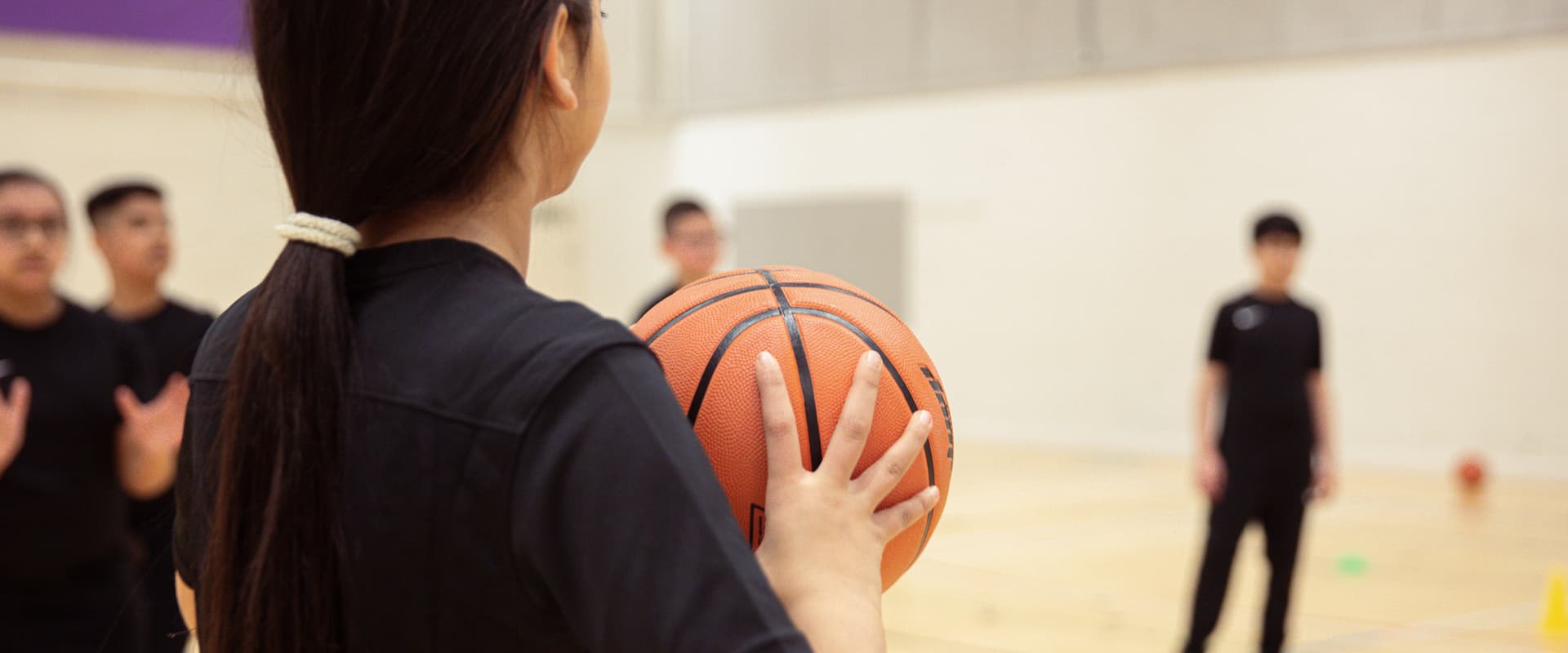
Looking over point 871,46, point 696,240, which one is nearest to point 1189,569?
point 696,240

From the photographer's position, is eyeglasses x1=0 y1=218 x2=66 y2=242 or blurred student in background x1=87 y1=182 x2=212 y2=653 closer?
eyeglasses x1=0 y1=218 x2=66 y2=242

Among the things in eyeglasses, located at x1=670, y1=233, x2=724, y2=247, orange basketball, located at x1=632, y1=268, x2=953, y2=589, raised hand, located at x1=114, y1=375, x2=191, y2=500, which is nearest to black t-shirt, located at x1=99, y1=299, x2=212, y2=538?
raised hand, located at x1=114, y1=375, x2=191, y2=500

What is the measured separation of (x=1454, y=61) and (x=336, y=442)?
1265 centimetres

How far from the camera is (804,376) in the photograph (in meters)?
1.52

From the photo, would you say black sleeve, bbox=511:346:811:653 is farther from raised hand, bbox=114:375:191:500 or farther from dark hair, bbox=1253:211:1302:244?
dark hair, bbox=1253:211:1302:244

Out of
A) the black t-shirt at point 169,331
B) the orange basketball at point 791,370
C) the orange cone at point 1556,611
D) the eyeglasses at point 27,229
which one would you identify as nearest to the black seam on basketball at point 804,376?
the orange basketball at point 791,370

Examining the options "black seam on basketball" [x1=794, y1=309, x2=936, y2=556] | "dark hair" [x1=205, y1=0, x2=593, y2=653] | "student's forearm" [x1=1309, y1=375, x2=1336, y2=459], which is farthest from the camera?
"student's forearm" [x1=1309, y1=375, x2=1336, y2=459]

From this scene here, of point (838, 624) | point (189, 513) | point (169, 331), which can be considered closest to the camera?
point (838, 624)

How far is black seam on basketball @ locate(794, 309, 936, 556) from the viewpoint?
1.61m

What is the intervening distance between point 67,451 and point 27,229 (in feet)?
2.26

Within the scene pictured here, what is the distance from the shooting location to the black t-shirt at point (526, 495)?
3.47ft

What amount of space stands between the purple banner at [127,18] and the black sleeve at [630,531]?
1248 cm

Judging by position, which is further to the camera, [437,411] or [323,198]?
[323,198]

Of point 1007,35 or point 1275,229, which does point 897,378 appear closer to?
point 1275,229
